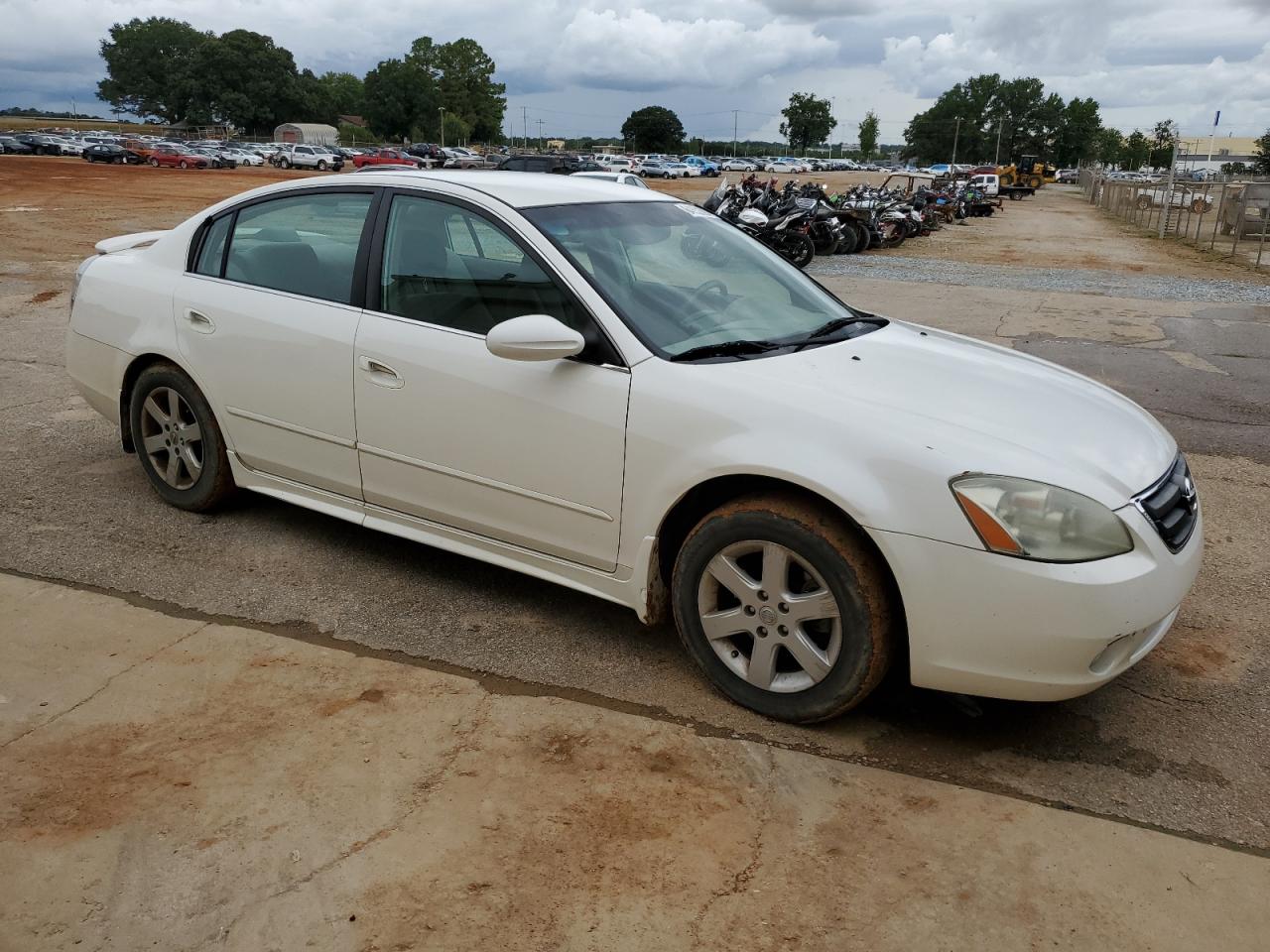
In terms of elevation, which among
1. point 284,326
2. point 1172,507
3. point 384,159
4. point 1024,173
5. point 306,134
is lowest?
point 1172,507

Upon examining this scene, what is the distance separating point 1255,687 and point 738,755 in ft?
6.01

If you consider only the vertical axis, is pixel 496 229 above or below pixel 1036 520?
above

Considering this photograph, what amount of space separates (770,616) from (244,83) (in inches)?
5004

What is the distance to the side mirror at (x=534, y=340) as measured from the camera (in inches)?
127

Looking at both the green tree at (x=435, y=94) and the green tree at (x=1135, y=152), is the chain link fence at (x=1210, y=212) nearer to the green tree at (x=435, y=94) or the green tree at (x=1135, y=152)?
the green tree at (x=435, y=94)

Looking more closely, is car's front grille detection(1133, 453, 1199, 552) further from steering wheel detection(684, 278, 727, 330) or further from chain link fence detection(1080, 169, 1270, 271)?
chain link fence detection(1080, 169, 1270, 271)

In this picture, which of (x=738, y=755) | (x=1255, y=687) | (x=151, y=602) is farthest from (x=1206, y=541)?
(x=151, y=602)

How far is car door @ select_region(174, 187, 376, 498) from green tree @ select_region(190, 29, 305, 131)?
A: 122 m

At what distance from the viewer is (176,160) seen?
53.7 metres

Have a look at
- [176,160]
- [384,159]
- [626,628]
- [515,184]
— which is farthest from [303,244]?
[384,159]

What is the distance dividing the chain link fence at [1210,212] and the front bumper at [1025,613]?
17.1 m

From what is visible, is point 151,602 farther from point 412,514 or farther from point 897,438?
point 897,438

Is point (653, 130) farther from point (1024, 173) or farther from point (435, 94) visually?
point (1024, 173)

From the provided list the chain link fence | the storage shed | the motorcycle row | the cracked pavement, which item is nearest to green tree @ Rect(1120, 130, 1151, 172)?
the storage shed
